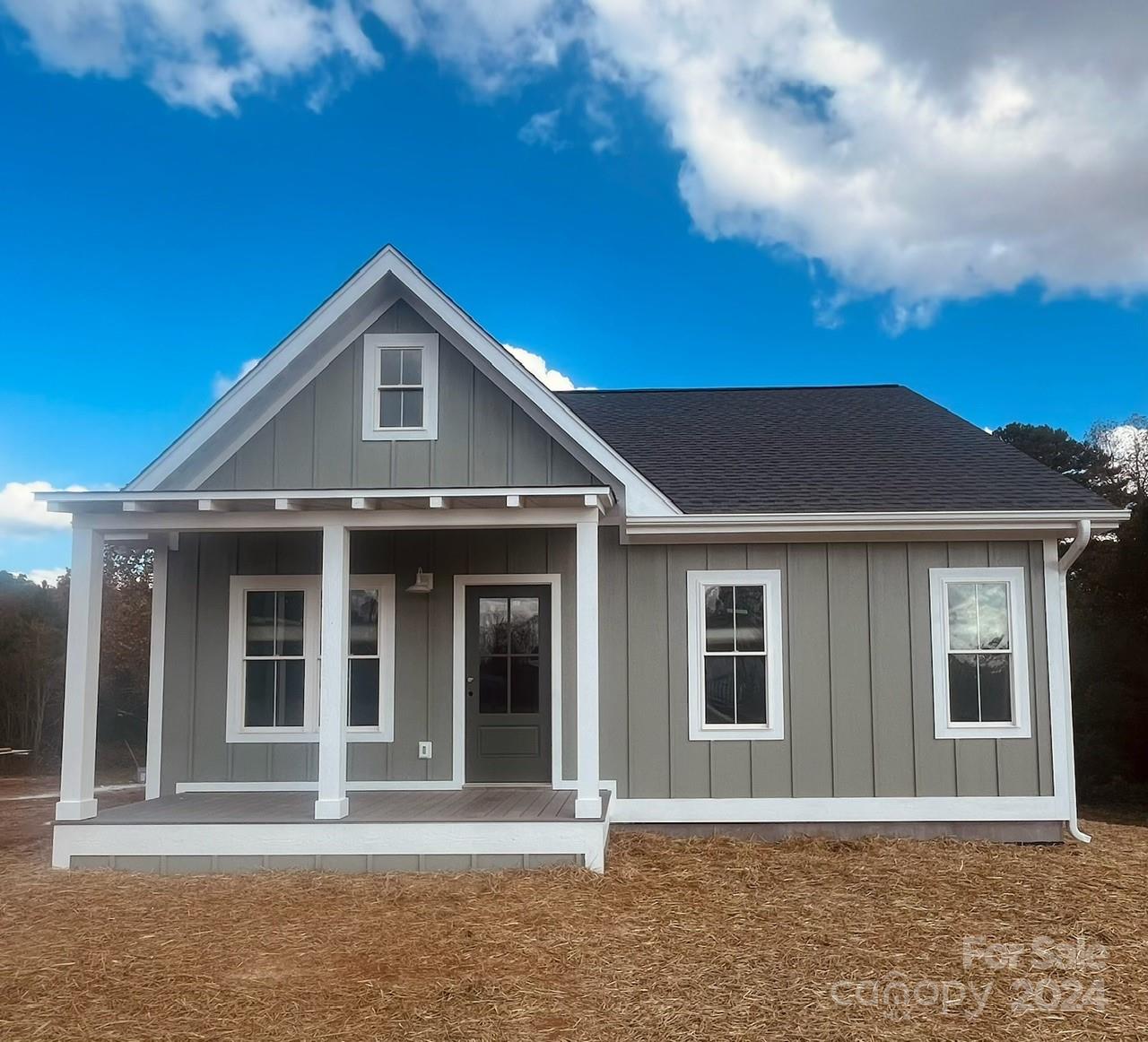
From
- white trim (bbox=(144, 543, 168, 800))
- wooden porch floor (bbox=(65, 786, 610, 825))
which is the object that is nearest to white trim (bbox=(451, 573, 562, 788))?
wooden porch floor (bbox=(65, 786, 610, 825))

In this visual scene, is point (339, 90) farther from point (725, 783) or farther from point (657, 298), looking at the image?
point (725, 783)

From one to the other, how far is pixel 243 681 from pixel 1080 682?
17.2m

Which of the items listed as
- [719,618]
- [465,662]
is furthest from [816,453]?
[465,662]

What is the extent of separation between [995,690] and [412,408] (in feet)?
20.3

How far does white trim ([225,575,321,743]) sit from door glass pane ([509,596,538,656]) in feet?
6.43

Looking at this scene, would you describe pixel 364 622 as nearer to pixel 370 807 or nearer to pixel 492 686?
pixel 492 686

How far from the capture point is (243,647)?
9.72 metres

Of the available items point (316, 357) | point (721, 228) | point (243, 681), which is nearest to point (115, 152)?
point (316, 357)

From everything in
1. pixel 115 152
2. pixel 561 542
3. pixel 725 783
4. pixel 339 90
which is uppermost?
pixel 339 90

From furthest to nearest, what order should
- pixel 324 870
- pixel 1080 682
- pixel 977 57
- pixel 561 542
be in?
pixel 1080 682
pixel 977 57
pixel 561 542
pixel 324 870

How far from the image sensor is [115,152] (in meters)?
16.2

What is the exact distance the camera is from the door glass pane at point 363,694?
9.63m

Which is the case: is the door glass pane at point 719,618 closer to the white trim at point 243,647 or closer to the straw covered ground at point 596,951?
the straw covered ground at point 596,951

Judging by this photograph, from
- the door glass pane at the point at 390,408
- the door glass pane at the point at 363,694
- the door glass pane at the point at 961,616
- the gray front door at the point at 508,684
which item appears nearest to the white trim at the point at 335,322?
the door glass pane at the point at 390,408
